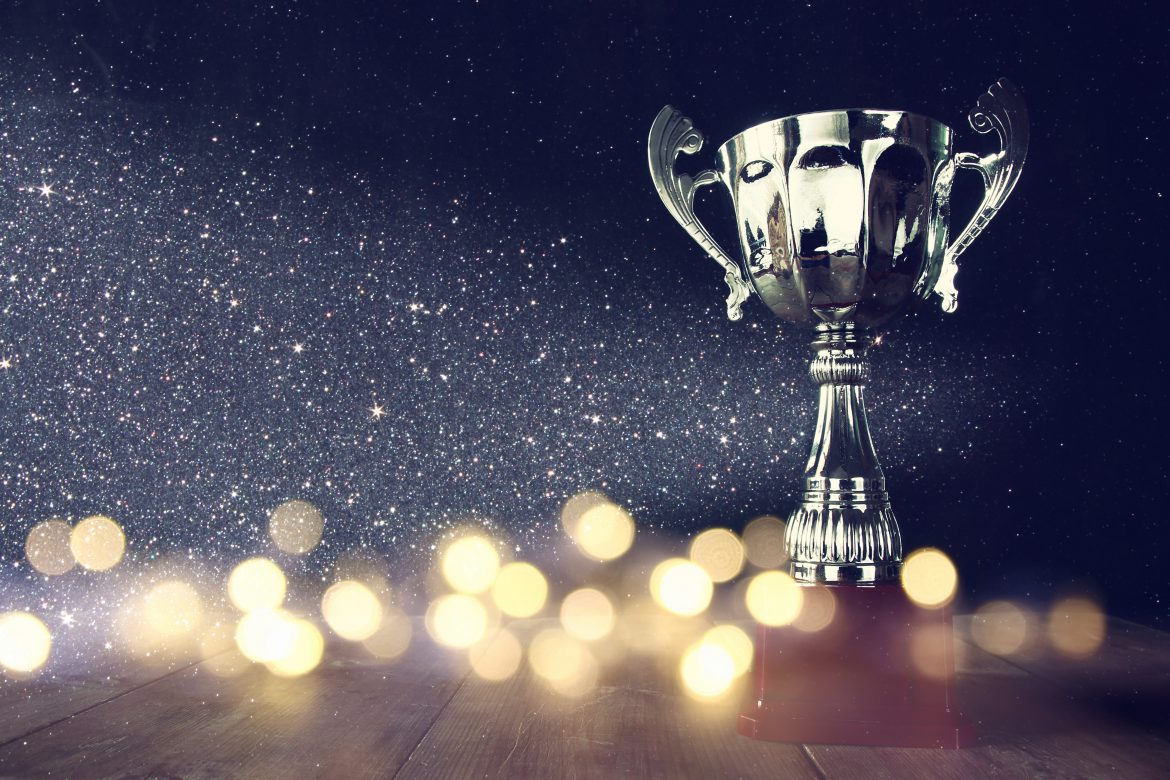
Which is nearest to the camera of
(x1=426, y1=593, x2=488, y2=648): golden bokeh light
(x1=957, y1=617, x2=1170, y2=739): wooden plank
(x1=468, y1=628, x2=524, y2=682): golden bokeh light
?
(x1=957, y1=617, x2=1170, y2=739): wooden plank

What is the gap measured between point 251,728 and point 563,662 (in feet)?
0.84

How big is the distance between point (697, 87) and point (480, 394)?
424 mm

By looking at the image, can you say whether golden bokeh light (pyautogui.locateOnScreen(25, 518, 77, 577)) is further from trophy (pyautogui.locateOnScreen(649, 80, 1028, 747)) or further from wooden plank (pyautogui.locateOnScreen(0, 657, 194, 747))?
trophy (pyautogui.locateOnScreen(649, 80, 1028, 747))

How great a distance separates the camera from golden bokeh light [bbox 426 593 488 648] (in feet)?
2.59

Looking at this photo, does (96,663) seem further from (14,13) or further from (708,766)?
(14,13)

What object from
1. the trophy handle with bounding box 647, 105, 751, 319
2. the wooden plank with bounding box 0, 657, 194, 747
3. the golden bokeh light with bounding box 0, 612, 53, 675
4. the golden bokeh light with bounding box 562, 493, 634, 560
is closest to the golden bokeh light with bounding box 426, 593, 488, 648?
the golden bokeh light with bounding box 562, 493, 634, 560

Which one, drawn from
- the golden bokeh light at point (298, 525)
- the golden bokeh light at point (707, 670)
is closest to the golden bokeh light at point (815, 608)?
the golden bokeh light at point (707, 670)

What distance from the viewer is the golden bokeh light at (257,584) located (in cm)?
85

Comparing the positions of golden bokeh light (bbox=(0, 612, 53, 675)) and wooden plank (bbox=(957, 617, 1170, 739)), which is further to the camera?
golden bokeh light (bbox=(0, 612, 53, 675))

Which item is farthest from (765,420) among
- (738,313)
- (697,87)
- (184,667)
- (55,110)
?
(55,110)

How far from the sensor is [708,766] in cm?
42

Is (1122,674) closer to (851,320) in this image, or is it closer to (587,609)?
(851,320)

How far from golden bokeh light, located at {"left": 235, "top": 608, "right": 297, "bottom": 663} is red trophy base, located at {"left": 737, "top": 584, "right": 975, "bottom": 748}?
437 mm

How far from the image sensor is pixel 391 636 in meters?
0.77
